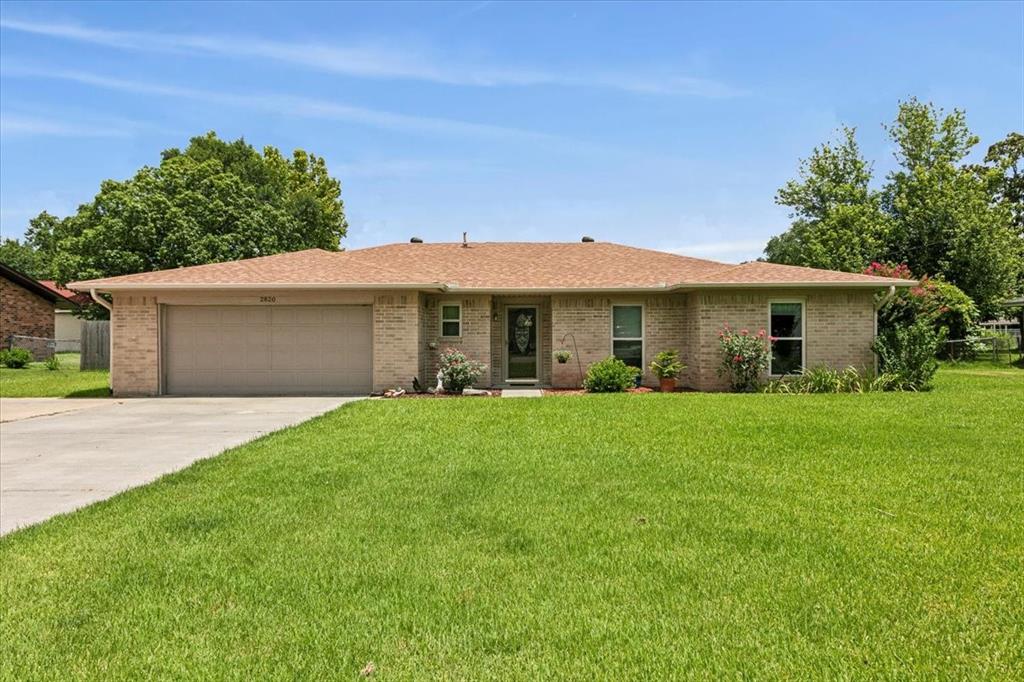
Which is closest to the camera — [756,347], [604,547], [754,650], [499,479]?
[754,650]

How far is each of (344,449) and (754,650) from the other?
226 inches

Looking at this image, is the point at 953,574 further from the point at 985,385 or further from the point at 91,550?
the point at 985,385

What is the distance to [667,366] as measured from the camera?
1585 centimetres

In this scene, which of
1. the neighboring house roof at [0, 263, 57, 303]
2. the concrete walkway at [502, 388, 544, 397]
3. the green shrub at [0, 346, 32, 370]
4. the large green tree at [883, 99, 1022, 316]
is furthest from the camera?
the neighboring house roof at [0, 263, 57, 303]

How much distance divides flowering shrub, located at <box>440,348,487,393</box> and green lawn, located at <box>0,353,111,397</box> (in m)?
8.36

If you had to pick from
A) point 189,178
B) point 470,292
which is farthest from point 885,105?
point 189,178

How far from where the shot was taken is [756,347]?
15164 mm

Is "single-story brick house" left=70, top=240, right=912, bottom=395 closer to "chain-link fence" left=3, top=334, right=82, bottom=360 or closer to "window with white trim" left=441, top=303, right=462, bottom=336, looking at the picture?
"window with white trim" left=441, top=303, right=462, bottom=336

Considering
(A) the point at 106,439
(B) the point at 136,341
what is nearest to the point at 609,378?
(A) the point at 106,439

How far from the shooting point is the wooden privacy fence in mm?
23281

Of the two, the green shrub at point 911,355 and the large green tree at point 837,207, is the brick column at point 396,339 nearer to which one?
the green shrub at point 911,355

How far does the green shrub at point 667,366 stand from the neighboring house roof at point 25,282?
29300 mm

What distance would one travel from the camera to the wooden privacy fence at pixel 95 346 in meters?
23.3

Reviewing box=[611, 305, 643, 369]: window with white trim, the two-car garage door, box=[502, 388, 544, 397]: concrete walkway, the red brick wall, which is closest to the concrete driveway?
the two-car garage door
